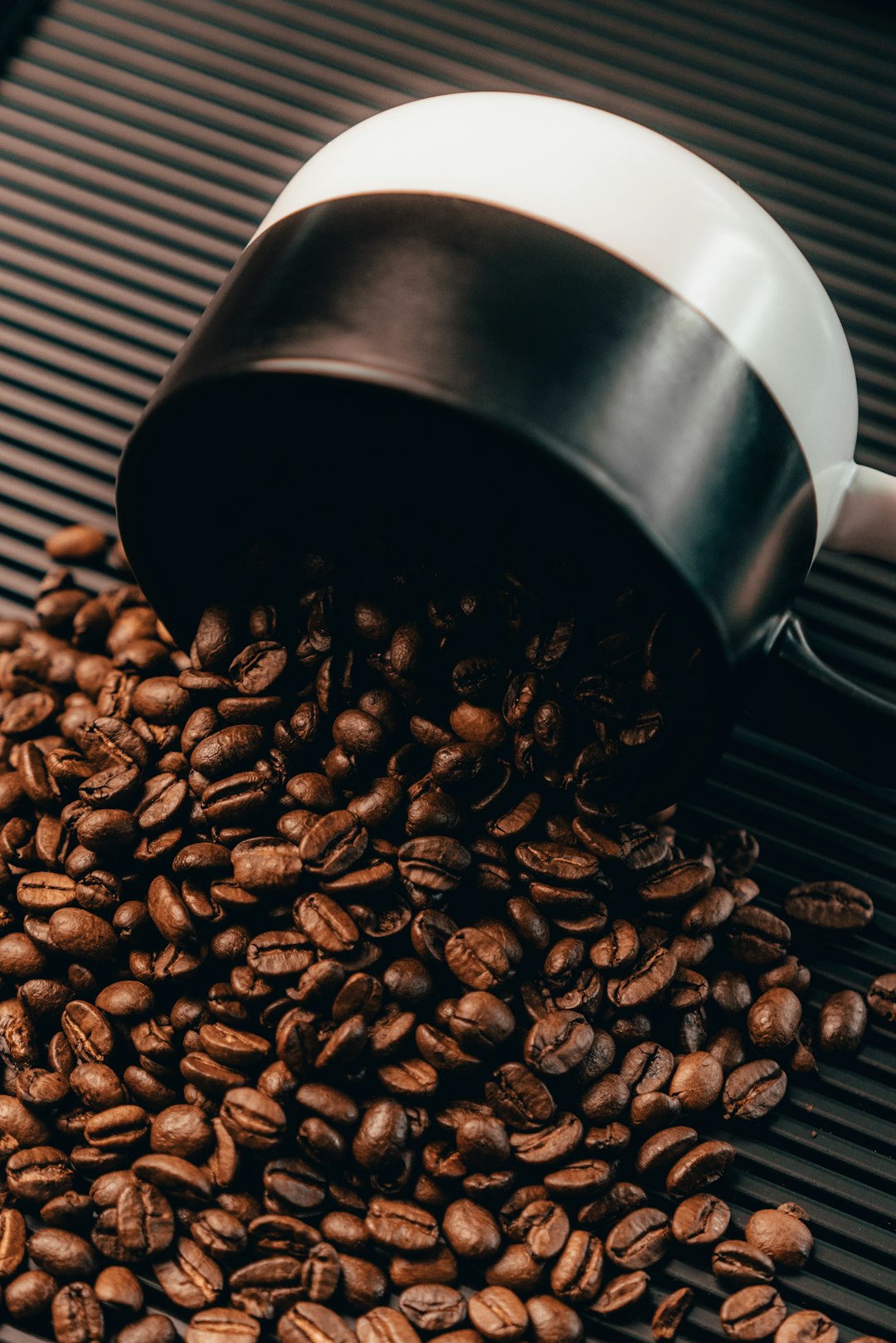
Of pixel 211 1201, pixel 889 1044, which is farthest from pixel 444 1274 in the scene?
pixel 889 1044

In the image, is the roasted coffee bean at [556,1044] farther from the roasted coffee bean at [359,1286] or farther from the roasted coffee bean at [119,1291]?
the roasted coffee bean at [119,1291]

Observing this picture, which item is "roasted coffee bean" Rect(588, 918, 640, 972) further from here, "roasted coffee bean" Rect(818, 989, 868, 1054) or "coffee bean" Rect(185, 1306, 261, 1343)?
"coffee bean" Rect(185, 1306, 261, 1343)

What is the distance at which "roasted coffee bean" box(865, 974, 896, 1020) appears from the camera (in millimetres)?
954

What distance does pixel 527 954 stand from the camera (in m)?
0.89

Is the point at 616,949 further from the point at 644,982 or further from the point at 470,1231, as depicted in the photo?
the point at 470,1231

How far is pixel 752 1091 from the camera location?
2.93 feet

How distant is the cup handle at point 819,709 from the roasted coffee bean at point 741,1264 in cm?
40

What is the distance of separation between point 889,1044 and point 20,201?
1305 mm

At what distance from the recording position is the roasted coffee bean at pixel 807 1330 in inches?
31.6

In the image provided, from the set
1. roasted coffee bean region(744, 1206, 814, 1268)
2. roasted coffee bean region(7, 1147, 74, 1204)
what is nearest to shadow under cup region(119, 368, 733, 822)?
roasted coffee bean region(744, 1206, 814, 1268)

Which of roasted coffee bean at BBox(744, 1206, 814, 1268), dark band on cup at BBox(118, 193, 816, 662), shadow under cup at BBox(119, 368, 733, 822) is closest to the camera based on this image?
dark band on cup at BBox(118, 193, 816, 662)

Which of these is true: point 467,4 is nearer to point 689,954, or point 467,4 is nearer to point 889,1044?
point 689,954

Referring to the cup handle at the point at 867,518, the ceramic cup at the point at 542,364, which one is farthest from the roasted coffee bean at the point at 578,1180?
the cup handle at the point at 867,518

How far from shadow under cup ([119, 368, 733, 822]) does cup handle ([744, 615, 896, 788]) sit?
0.10 m
